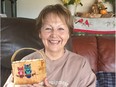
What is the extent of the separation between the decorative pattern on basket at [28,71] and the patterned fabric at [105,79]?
2.24 ft

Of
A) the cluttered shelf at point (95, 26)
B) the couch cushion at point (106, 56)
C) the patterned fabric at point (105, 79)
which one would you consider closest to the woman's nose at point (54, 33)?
the patterned fabric at point (105, 79)

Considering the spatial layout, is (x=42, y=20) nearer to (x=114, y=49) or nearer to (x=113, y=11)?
(x=114, y=49)

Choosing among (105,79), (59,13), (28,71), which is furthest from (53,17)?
(105,79)

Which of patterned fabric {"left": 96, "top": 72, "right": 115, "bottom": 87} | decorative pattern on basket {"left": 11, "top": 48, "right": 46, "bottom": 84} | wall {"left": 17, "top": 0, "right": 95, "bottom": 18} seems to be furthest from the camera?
wall {"left": 17, "top": 0, "right": 95, "bottom": 18}

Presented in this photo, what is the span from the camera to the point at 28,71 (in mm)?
946

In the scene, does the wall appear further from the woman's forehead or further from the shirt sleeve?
the shirt sleeve

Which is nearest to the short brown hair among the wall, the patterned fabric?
the patterned fabric

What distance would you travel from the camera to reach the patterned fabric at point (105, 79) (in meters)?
1.53

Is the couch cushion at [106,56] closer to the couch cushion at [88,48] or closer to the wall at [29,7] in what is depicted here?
the couch cushion at [88,48]

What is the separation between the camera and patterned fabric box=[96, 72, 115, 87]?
5.02 feet

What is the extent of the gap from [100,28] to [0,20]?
6.34 feet

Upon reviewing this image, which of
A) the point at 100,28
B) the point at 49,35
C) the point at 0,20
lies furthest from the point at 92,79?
the point at 100,28

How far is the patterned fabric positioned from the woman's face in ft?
1.73

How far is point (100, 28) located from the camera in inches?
122
